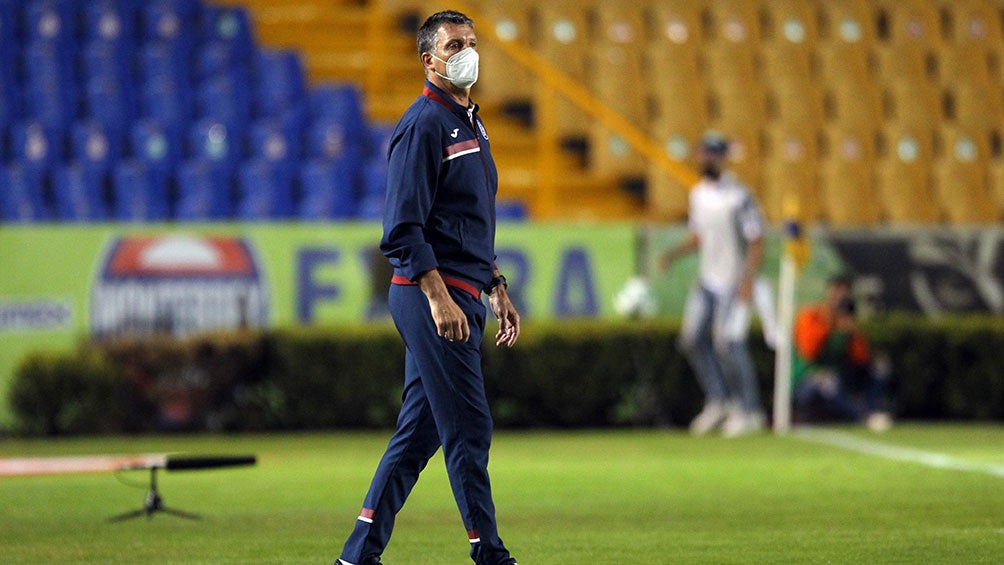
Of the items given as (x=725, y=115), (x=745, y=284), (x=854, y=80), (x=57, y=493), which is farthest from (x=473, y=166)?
(x=854, y=80)

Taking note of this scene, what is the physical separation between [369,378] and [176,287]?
212 centimetres

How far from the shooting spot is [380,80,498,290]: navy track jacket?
554cm

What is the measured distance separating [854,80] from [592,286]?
637 cm

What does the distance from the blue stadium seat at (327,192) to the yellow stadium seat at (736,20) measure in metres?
5.57

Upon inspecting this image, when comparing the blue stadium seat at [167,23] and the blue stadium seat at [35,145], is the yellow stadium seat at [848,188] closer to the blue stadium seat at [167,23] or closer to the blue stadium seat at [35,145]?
the blue stadium seat at [167,23]

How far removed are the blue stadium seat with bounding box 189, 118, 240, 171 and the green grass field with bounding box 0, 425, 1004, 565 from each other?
504cm

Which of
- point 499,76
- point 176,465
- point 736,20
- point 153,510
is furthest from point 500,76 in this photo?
point 176,465

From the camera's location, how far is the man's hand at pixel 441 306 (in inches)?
218

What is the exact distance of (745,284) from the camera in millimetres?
14852

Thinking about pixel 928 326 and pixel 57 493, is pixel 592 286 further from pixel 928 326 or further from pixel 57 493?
pixel 57 493

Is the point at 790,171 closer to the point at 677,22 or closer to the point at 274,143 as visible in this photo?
the point at 677,22

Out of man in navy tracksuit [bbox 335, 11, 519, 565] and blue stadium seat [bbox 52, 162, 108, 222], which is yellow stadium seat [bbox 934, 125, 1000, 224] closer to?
blue stadium seat [bbox 52, 162, 108, 222]

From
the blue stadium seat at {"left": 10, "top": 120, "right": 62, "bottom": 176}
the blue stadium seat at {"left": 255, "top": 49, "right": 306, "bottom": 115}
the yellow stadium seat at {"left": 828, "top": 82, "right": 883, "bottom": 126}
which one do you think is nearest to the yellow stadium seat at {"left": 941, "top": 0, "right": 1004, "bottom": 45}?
the yellow stadium seat at {"left": 828, "top": 82, "right": 883, "bottom": 126}

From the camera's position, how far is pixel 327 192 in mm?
17859
